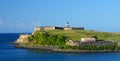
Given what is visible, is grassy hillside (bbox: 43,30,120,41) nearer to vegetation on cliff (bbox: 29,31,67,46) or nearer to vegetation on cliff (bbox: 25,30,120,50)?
vegetation on cliff (bbox: 25,30,120,50)

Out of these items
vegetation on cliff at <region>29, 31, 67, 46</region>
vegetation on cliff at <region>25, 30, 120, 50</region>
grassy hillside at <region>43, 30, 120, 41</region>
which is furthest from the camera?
grassy hillside at <region>43, 30, 120, 41</region>

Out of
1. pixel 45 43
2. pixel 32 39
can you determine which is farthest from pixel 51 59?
pixel 32 39

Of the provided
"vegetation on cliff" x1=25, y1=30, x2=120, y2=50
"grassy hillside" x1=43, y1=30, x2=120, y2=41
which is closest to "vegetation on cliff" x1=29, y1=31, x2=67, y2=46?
"vegetation on cliff" x1=25, y1=30, x2=120, y2=50

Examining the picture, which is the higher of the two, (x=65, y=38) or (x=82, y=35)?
(x=82, y=35)

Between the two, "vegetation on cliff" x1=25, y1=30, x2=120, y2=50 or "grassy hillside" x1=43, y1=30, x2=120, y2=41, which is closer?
"vegetation on cliff" x1=25, y1=30, x2=120, y2=50

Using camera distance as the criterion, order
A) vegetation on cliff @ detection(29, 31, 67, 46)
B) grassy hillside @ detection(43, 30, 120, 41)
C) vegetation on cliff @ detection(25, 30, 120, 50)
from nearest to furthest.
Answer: vegetation on cliff @ detection(25, 30, 120, 50), vegetation on cliff @ detection(29, 31, 67, 46), grassy hillside @ detection(43, 30, 120, 41)

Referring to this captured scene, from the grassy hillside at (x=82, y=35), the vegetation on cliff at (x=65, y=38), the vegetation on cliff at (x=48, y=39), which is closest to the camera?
the vegetation on cliff at (x=65, y=38)

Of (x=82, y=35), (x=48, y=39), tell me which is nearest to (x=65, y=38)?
(x=48, y=39)

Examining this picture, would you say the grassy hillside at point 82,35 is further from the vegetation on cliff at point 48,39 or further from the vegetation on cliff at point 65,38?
the vegetation on cliff at point 48,39

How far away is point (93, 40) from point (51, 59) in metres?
25.6

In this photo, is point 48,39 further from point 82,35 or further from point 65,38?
point 82,35

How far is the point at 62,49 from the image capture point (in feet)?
292

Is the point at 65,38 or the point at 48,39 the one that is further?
the point at 65,38

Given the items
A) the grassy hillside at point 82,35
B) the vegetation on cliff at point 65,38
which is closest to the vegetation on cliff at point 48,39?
the vegetation on cliff at point 65,38
